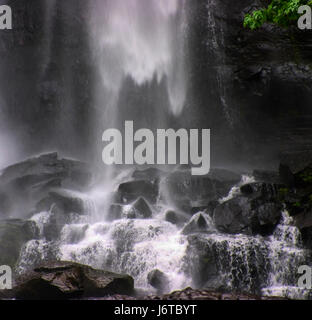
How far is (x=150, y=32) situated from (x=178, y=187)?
13818 millimetres

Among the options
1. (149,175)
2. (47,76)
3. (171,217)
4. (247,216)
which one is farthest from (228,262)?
(47,76)

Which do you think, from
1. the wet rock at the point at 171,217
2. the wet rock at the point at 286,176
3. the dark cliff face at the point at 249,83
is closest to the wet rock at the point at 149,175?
the wet rock at the point at 171,217

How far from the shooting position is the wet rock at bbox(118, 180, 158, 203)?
15.3m

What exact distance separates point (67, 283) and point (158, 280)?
2800mm

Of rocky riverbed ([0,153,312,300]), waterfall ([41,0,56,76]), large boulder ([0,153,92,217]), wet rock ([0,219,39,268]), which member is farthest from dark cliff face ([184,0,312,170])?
wet rock ([0,219,39,268])

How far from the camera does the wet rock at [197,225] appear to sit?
1234 centimetres

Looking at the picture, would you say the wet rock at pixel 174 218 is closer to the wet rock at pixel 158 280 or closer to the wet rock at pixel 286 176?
the wet rock at pixel 158 280

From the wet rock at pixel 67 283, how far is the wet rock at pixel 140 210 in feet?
13.9

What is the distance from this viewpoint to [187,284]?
10.2m

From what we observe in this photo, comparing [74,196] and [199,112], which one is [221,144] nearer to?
[199,112]

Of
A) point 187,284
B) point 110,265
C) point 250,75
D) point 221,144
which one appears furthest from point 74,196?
point 250,75

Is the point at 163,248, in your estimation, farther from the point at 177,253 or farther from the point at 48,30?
the point at 48,30

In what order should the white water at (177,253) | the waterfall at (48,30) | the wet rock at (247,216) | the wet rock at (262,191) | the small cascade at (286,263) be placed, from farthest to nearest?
the waterfall at (48,30) → the wet rock at (262,191) → the wet rock at (247,216) → the white water at (177,253) → the small cascade at (286,263)

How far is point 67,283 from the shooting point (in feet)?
28.2
